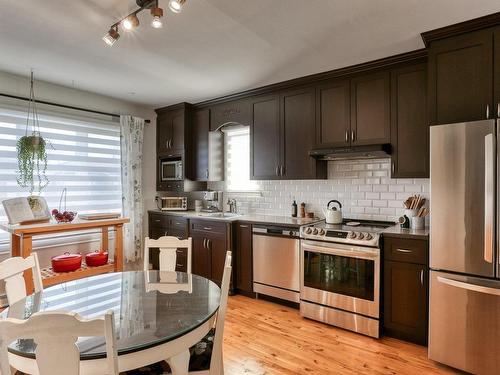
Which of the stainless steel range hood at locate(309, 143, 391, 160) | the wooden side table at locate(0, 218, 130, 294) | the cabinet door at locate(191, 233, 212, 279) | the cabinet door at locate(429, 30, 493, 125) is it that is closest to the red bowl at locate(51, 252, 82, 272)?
the wooden side table at locate(0, 218, 130, 294)

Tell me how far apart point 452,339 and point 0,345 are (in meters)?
2.63

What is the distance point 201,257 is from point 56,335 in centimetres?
301

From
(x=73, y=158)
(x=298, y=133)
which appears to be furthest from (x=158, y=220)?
(x=298, y=133)

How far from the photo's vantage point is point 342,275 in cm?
284

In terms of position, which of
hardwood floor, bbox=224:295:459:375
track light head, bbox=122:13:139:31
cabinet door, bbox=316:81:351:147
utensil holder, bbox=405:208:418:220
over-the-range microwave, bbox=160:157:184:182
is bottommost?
hardwood floor, bbox=224:295:459:375

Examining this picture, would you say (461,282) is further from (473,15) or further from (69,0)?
(69,0)

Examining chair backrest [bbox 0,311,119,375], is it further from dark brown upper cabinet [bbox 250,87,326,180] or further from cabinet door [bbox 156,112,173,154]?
cabinet door [bbox 156,112,173,154]

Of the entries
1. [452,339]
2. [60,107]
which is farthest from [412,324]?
[60,107]

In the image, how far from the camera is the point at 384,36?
7.95 ft

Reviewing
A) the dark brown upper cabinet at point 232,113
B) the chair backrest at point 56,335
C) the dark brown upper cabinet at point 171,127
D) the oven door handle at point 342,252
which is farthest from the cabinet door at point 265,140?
the chair backrest at point 56,335

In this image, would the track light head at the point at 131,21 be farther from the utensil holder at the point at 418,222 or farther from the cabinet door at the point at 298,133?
the utensil holder at the point at 418,222

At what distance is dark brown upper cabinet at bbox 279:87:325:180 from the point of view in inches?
134

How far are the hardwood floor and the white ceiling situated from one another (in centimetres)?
253

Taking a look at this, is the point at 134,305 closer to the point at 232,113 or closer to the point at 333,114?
the point at 333,114
